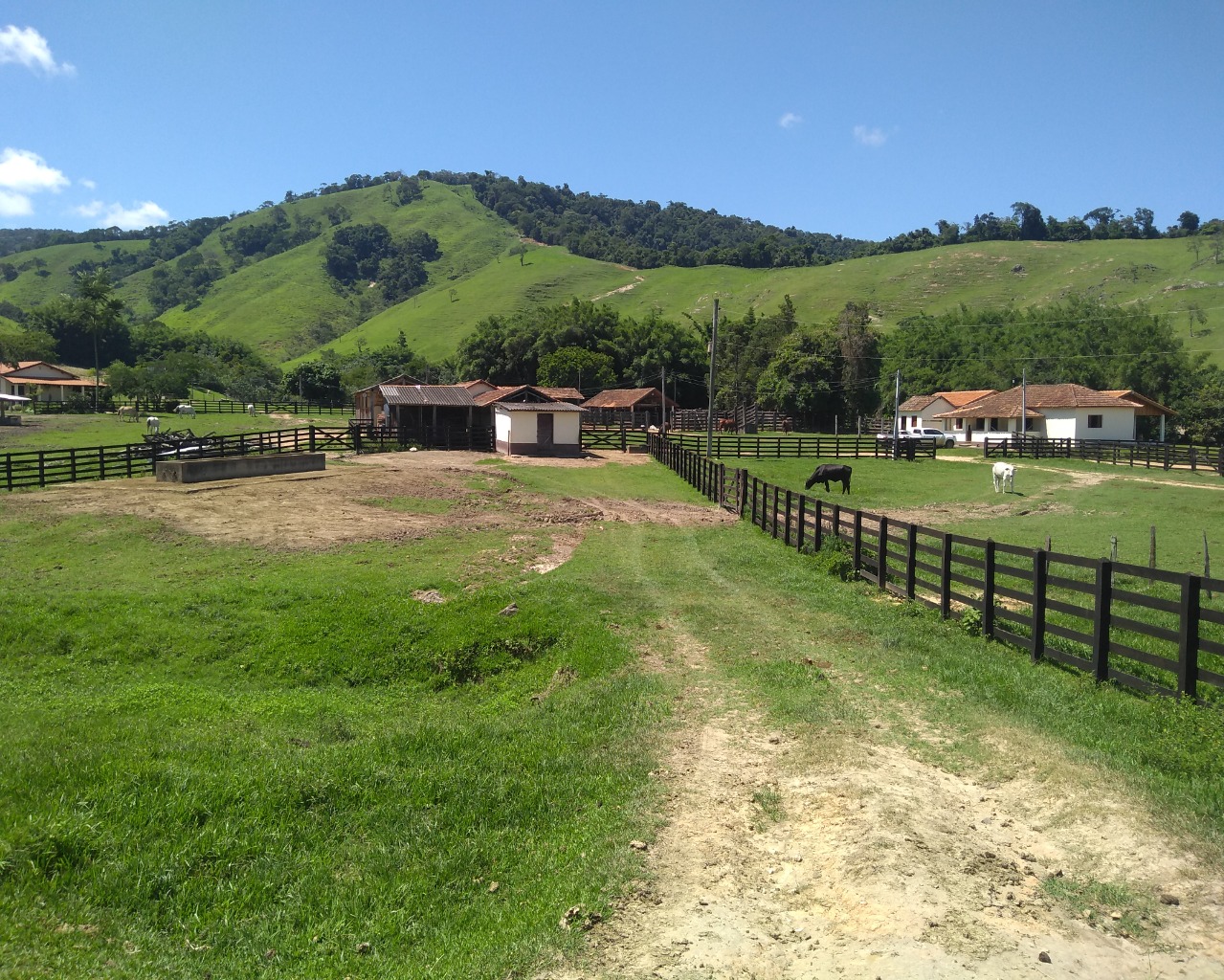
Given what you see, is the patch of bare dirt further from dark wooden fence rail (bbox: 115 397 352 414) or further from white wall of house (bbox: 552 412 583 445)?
dark wooden fence rail (bbox: 115 397 352 414)

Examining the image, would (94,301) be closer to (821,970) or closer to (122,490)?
(122,490)

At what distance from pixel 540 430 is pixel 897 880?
4235 cm

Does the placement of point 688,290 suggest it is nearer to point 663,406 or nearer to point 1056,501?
point 663,406

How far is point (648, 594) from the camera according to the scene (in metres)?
13.2

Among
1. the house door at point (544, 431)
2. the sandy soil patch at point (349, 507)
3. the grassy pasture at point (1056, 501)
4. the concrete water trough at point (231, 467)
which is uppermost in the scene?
the house door at point (544, 431)

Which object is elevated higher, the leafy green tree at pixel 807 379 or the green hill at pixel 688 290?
the green hill at pixel 688 290

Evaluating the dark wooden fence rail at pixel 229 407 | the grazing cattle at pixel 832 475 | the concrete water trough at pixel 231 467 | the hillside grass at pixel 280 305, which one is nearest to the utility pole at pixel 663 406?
the grazing cattle at pixel 832 475

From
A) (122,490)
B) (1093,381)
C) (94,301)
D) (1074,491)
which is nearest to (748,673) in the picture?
(122,490)

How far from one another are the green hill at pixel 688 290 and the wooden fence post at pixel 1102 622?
102m

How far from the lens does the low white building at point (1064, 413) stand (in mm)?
62344

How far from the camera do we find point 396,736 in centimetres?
777

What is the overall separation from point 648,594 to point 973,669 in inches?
216

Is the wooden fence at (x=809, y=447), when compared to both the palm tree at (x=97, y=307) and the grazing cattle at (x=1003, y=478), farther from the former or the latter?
the palm tree at (x=97, y=307)

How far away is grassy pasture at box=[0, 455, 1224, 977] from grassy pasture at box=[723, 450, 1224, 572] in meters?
9.02
